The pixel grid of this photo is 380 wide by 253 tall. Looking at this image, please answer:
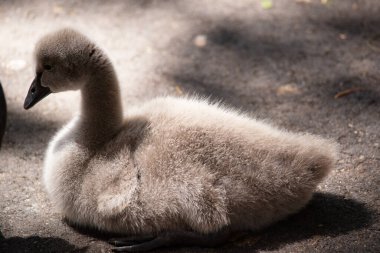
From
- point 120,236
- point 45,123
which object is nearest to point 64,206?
point 120,236

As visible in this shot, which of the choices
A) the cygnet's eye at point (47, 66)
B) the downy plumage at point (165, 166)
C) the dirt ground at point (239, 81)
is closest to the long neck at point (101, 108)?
the downy plumage at point (165, 166)

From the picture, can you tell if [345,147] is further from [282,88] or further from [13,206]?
[13,206]

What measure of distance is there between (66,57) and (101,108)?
0.95 feet

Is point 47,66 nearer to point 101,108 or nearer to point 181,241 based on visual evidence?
point 101,108

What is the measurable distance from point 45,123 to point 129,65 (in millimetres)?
824

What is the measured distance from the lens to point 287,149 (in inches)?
109

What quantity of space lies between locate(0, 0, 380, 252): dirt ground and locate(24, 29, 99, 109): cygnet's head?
1.69ft

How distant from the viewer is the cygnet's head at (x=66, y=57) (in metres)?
2.83

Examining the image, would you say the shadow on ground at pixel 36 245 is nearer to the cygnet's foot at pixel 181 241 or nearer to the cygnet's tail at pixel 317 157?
the cygnet's foot at pixel 181 241

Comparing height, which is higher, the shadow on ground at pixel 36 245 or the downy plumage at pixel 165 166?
the downy plumage at pixel 165 166

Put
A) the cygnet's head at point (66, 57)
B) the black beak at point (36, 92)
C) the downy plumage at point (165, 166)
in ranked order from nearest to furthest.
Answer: the downy plumage at point (165, 166) → the cygnet's head at point (66, 57) → the black beak at point (36, 92)

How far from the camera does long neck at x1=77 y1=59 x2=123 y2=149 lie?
2.89 meters

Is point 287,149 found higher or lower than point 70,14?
higher

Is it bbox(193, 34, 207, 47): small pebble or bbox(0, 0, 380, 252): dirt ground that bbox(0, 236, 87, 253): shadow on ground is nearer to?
bbox(0, 0, 380, 252): dirt ground
